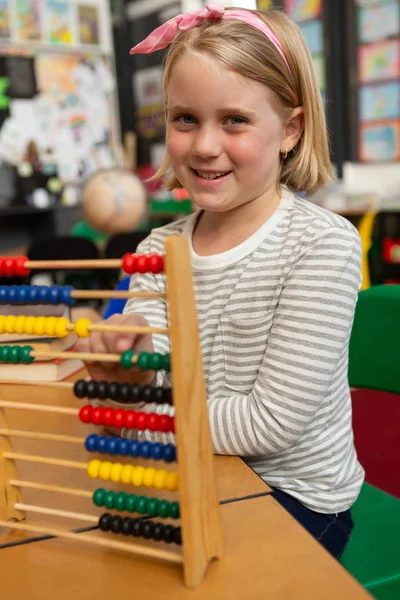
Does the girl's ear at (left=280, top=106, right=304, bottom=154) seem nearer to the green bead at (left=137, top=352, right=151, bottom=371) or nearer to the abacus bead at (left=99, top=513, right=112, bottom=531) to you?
the green bead at (left=137, top=352, right=151, bottom=371)

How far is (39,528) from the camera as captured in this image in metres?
0.66

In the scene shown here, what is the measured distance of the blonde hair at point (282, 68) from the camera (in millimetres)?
888

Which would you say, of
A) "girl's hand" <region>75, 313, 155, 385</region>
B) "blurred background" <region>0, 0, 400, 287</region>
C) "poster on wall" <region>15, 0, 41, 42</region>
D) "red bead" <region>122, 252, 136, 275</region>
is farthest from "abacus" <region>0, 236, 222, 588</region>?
"poster on wall" <region>15, 0, 41, 42</region>

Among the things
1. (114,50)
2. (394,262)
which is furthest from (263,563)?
(114,50)

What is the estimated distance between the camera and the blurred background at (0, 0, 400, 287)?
14.5 feet

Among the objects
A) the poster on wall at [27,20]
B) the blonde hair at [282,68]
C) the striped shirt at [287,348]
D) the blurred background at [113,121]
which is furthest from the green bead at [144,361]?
the poster on wall at [27,20]

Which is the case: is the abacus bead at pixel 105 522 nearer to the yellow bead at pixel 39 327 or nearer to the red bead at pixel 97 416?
the red bead at pixel 97 416

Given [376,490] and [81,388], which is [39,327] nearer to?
[81,388]

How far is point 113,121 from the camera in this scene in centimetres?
609

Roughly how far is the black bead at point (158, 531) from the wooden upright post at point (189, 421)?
5 centimetres

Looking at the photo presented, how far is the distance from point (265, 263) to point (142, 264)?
371 millimetres

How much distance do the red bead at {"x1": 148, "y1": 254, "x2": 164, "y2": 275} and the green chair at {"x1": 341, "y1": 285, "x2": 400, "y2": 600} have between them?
594 millimetres

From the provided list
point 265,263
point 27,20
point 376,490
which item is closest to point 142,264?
point 265,263

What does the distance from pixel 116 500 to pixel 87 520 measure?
38 millimetres
